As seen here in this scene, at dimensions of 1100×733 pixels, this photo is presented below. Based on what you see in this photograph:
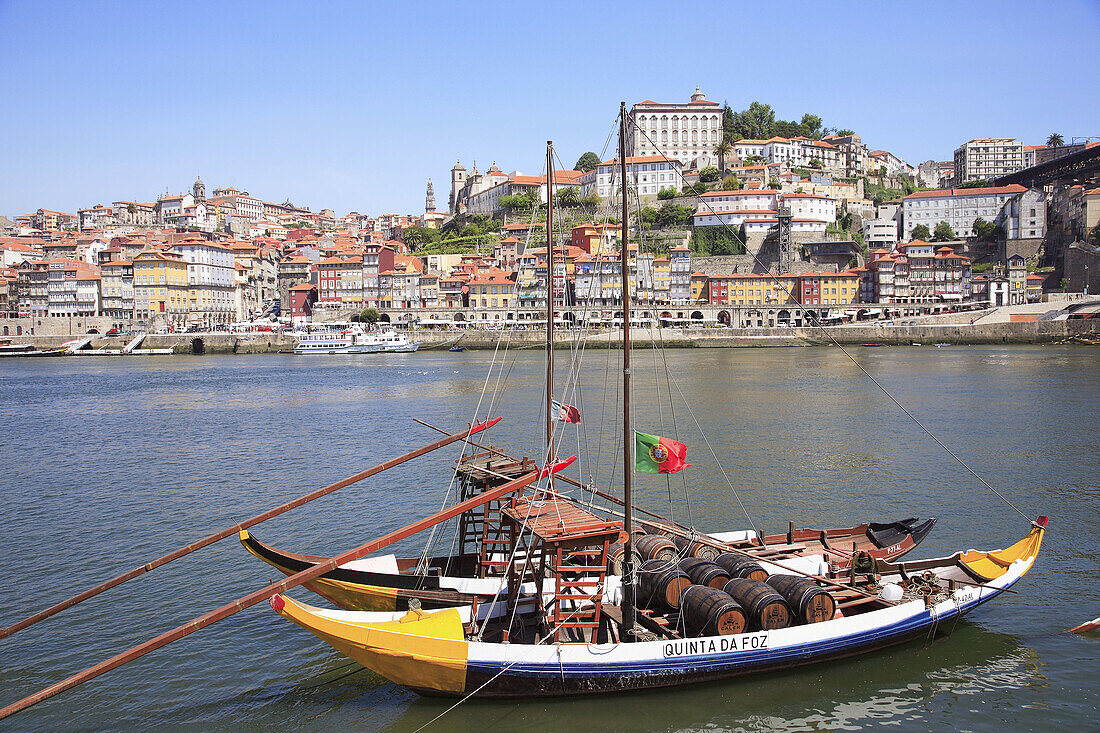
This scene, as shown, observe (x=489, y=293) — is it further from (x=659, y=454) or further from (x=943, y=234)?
(x=659, y=454)

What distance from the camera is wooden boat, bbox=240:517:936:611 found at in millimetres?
9852

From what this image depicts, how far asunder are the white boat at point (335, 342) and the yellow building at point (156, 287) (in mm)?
20493

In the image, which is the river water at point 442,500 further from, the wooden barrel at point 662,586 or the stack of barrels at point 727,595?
the wooden barrel at point 662,586

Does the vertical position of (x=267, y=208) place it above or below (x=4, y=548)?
above

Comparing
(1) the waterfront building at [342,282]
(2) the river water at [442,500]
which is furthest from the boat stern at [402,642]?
(1) the waterfront building at [342,282]

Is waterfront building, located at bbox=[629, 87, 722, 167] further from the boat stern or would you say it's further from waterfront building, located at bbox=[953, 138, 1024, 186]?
the boat stern

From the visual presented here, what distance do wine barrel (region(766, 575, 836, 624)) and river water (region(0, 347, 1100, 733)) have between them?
2.42ft

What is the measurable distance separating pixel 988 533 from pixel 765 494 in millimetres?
4686

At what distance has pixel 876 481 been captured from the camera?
735 inches

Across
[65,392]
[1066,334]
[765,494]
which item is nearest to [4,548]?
[765,494]

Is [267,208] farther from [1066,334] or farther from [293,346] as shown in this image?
[1066,334]

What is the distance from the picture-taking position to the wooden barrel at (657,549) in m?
10.6

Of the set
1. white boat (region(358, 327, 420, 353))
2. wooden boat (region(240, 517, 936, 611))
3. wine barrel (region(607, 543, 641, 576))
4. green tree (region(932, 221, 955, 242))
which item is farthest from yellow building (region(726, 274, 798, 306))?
wine barrel (region(607, 543, 641, 576))

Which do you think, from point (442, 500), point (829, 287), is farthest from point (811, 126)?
point (442, 500)
